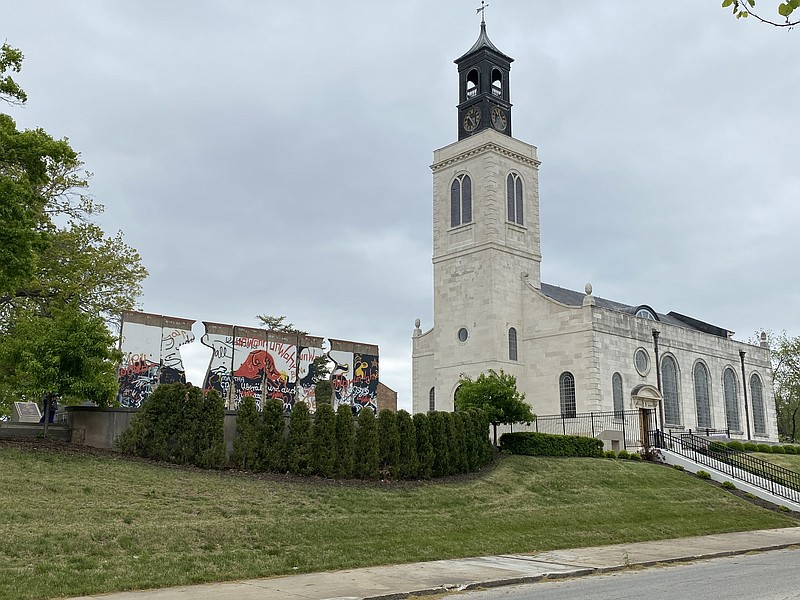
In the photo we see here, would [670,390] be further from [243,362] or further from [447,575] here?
→ [447,575]

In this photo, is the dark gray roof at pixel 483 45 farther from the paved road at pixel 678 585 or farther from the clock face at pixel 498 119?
the paved road at pixel 678 585

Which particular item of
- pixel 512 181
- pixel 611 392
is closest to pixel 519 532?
pixel 611 392

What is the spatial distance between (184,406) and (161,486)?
3.56 m

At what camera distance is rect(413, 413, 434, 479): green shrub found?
2366 centimetres

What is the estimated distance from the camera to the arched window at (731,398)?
5391 centimetres

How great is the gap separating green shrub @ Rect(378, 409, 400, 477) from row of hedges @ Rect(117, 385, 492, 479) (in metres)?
0.03

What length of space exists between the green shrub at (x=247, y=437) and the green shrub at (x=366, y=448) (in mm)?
2962

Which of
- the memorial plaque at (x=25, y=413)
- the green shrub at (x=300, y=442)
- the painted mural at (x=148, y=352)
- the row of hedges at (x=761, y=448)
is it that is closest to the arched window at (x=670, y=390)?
the row of hedges at (x=761, y=448)

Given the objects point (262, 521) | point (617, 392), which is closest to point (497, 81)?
point (617, 392)

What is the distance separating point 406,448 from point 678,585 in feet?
37.6

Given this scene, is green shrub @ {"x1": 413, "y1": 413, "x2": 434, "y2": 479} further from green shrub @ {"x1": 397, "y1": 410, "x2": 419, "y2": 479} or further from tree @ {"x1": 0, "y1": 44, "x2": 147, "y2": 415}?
tree @ {"x1": 0, "y1": 44, "x2": 147, "y2": 415}

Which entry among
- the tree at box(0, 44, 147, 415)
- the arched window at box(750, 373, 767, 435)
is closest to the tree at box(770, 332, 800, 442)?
the arched window at box(750, 373, 767, 435)

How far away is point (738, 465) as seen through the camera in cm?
3200

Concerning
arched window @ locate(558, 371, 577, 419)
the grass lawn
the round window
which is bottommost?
the grass lawn
